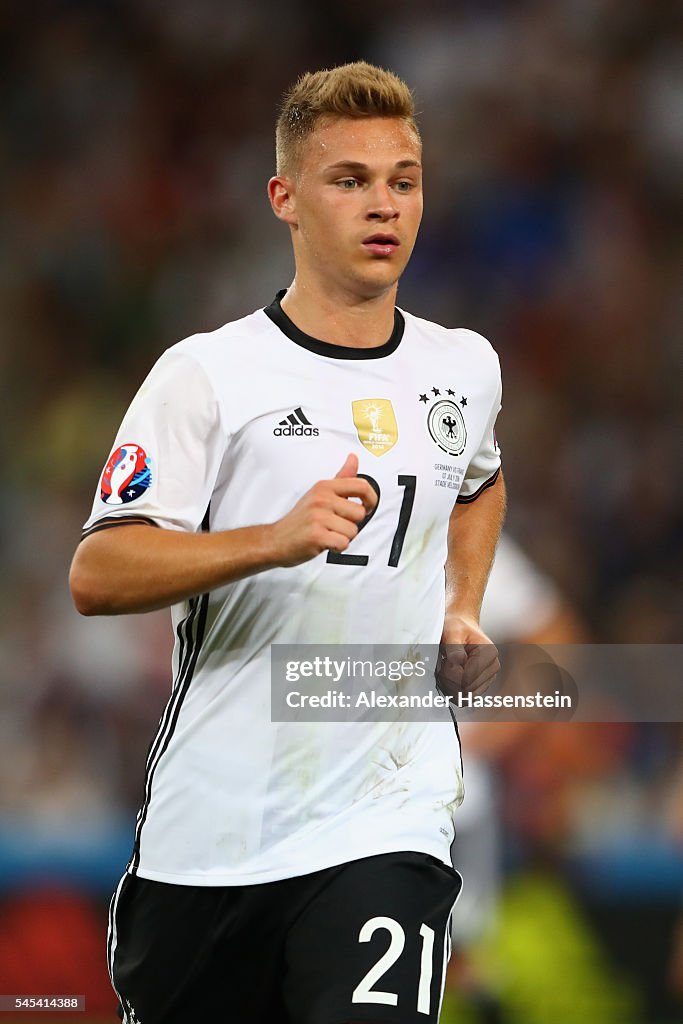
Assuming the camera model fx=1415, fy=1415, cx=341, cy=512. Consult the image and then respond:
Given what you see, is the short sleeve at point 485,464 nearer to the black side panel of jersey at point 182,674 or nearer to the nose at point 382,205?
the nose at point 382,205

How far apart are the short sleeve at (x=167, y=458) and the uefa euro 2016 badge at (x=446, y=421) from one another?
Answer: 51cm

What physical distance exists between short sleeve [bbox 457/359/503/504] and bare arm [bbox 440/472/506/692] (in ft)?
0.09

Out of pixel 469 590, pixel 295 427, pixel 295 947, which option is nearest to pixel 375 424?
pixel 295 427

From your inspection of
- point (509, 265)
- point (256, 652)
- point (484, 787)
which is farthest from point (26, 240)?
point (256, 652)

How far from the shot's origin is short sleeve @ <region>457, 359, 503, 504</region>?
3480 mm

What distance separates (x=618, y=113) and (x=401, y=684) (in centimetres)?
656

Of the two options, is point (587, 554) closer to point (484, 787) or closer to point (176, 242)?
point (484, 787)

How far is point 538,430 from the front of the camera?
8.07 meters

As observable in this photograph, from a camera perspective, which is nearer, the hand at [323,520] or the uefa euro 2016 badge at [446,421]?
the hand at [323,520]

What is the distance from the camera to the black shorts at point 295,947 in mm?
2748

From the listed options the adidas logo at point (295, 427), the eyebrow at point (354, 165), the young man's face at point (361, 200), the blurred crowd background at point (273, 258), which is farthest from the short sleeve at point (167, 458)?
the blurred crowd background at point (273, 258)

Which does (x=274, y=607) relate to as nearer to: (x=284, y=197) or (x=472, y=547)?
(x=472, y=547)

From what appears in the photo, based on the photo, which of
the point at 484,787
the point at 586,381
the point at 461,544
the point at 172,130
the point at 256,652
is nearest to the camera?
the point at 256,652

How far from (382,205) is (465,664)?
1025 millimetres
